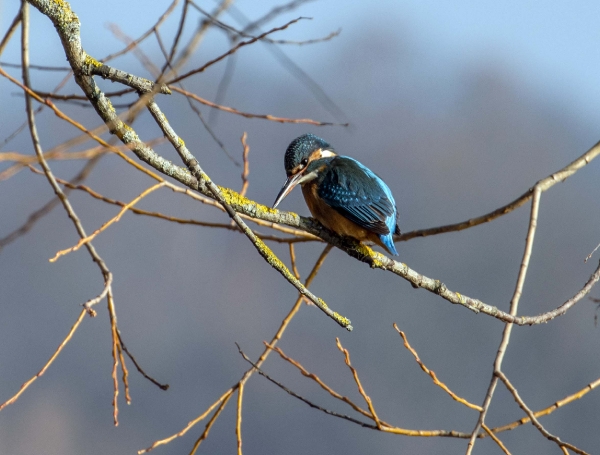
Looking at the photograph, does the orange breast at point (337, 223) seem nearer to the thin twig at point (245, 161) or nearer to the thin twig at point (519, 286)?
the thin twig at point (245, 161)

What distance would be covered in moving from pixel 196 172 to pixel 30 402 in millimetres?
23300

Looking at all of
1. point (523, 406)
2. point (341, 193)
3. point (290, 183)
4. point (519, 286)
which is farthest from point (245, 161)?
point (523, 406)

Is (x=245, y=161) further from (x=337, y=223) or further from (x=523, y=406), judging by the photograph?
(x=523, y=406)

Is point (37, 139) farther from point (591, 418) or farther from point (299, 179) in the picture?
point (591, 418)

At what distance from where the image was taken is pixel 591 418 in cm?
1692

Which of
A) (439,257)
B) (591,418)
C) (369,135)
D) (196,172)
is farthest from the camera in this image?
(369,135)

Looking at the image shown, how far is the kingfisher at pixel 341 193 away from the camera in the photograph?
2.33m

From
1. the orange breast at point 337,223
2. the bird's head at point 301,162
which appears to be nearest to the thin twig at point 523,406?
the orange breast at point 337,223

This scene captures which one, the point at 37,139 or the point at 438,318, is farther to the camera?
the point at 438,318

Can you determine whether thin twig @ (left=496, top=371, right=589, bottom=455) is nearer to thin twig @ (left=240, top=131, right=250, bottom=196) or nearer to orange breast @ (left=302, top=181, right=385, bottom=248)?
orange breast @ (left=302, top=181, right=385, bottom=248)

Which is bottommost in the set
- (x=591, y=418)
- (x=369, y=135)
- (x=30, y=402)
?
(x=30, y=402)

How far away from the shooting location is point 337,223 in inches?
92.8

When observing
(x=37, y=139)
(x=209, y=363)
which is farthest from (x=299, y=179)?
(x=209, y=363)

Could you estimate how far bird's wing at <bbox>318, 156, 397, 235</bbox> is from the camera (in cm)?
231
